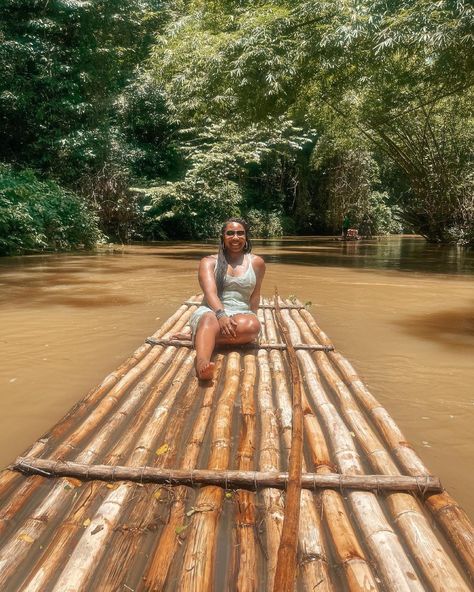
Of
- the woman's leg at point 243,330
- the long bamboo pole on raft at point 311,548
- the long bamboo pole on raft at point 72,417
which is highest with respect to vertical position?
the woman's leg at point 243,330

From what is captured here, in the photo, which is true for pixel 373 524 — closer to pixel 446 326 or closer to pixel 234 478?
pixel 234 478

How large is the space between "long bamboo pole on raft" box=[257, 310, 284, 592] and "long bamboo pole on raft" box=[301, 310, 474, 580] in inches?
17.8

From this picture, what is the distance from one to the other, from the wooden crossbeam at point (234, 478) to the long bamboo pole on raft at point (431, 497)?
63mm

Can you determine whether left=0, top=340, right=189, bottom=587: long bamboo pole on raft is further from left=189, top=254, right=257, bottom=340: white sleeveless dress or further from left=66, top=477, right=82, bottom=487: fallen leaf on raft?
left=189, top=254, right=257, bottom=340: white sleeveless dress

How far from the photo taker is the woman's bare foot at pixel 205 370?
271cm

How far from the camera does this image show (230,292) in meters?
3.49

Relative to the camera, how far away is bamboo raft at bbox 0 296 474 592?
4.35 feet

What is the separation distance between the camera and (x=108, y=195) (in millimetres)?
16000

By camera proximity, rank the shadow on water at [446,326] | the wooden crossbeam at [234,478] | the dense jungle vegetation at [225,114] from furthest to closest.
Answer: the dense jungle vegetation at [225,114], the shadow on water at [446,326], the wooden crossbeam at [234,478]


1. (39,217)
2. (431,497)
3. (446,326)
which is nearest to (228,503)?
(431,497)

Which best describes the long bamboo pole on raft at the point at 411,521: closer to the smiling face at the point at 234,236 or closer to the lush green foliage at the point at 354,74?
the smiling face at the point at 234,236

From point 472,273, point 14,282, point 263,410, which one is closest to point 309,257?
point 472,273

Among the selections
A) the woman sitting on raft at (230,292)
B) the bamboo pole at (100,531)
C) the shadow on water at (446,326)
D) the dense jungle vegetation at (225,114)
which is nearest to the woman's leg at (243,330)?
the woman sitting on raft at (230,292)

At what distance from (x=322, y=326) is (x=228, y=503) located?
3.37 meters
